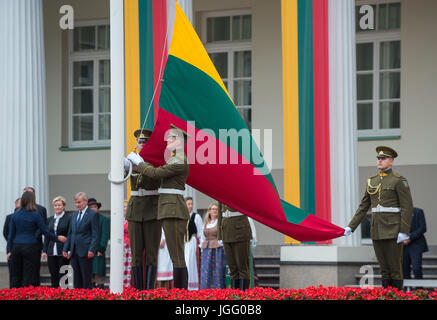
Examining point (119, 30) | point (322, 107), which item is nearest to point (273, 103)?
point (322, 107)

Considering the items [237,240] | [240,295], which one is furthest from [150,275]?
[240,295]

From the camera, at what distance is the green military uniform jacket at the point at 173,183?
8703 mm

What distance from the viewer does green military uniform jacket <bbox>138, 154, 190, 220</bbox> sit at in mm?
8703

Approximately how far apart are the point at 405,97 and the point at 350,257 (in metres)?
4.73

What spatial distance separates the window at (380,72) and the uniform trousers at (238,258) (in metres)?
7.44

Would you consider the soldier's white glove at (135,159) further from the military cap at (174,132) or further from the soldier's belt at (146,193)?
the soldier's belt at (146,193)

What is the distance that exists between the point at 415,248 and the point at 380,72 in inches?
200

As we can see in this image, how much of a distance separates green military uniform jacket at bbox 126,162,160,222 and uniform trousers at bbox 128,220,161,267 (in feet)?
0.20

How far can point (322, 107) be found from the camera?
13.4m

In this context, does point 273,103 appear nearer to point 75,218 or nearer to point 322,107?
point 322,107

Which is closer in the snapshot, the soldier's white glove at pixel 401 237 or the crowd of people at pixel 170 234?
the crowd of people at pixel 170 234

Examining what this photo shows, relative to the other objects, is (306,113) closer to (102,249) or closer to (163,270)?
(163,270)

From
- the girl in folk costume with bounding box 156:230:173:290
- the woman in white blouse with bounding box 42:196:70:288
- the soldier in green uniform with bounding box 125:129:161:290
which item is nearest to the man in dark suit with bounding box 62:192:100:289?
the woman in white blouse with bounding box 42:196:70:288

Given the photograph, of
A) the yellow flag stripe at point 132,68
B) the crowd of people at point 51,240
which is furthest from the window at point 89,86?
the crowd of people at point 51,240
